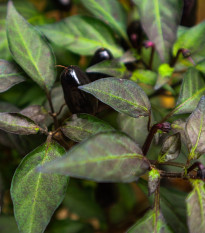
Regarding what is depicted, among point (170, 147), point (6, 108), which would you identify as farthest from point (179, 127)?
point (6, 108)

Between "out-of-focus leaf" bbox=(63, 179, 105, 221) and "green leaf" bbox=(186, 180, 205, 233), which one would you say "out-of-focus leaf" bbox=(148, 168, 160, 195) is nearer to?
"green leaf" bbox=(186, 180, 205, 233)

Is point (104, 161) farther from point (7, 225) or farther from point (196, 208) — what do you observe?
point (7, 225)

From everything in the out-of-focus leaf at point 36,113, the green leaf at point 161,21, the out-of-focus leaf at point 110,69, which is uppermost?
the green leaf at point 161,21

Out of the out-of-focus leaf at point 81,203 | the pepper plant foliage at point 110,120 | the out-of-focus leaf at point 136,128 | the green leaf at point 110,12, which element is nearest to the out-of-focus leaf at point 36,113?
the pepper plant foliage at point 110,120

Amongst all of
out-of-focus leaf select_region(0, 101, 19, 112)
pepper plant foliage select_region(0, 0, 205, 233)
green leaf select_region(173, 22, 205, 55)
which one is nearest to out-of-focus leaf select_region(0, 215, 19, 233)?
pepper plant foliage select_region(0, 0, 205, 233)

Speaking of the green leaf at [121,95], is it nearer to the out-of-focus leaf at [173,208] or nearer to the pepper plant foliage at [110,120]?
the pepper plant foliage at [110,120]

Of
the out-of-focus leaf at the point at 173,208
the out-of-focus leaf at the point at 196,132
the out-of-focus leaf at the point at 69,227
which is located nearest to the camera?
the out-of-focus leaf at the point at 196,132
